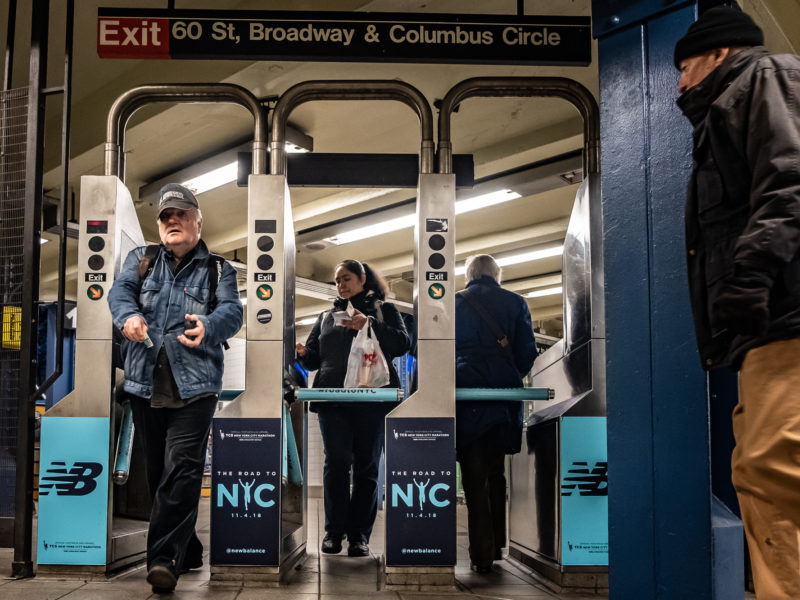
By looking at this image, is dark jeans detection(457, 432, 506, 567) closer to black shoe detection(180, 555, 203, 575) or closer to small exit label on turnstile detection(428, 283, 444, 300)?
small exit label on turnstile detection(428, 283, 444, 300)

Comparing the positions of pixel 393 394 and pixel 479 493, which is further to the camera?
pixel 479 493

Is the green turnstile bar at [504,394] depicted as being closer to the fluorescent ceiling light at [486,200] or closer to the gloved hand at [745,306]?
the gloved hand at [745,306]

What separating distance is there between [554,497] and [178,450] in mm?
2033

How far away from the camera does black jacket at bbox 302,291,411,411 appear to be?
5.30 metres

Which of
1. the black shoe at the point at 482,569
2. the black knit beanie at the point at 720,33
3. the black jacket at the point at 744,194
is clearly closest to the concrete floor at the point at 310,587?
the black shoe at the point at 482,569

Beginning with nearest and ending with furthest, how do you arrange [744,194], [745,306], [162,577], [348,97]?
[745,306], [744,194], [162,577], [348,97]

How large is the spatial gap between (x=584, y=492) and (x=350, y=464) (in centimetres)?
158

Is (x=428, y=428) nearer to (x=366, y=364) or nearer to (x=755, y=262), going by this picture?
(x=366, y=364)

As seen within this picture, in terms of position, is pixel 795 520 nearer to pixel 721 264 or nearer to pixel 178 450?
pixel 721 264

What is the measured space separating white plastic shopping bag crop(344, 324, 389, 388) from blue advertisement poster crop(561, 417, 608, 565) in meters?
1.24

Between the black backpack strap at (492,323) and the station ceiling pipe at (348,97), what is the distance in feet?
2.86

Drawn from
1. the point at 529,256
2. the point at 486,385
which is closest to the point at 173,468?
the point at 486,385

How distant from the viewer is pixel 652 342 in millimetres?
2643

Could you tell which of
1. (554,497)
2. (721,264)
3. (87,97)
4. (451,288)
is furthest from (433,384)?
(87,97)
